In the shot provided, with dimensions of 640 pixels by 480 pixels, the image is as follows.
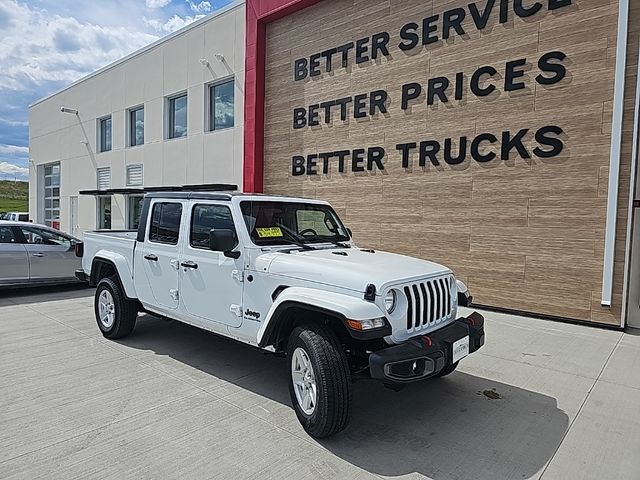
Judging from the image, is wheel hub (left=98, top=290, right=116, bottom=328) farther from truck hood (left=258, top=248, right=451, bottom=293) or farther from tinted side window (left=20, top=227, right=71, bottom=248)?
tinted side window (left=20, top=227, right=71, bottom=248)

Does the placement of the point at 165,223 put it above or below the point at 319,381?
above

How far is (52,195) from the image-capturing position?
23.9 metres

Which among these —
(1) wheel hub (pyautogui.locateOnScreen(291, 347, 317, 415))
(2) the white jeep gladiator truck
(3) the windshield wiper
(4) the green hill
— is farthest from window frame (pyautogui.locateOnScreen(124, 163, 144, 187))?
(4) the green hill

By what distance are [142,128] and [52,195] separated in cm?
1007

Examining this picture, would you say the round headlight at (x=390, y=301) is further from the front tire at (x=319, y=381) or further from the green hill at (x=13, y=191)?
the green hill at (x=13, y=191)

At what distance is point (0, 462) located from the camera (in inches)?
115

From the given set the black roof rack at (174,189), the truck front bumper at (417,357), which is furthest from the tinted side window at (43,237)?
the truck front bumper at (417,357)

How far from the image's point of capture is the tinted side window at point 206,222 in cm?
446

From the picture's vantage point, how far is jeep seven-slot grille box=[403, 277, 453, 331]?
3443 mm

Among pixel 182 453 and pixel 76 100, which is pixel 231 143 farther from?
pixel 76 100

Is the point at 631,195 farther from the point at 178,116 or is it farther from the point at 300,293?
the point at 178,116

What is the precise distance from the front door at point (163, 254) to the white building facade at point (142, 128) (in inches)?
305

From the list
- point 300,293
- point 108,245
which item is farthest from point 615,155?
point 108,245

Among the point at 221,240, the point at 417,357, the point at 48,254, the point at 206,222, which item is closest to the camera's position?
the point at 417,357
